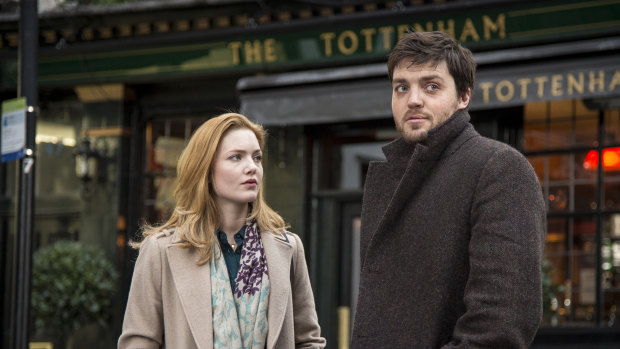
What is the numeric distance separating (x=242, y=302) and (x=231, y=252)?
25 centimetres

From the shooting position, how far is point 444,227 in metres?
2.68

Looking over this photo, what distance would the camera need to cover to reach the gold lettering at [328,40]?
34.2 feet

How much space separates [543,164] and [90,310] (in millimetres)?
5312

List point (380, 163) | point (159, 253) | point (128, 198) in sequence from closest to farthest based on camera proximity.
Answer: point (380, 163) < point (159, 253) < point (128, 198)

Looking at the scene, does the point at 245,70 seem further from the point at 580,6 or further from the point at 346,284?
the point at 580,6

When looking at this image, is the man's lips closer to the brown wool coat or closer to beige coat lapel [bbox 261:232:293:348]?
the brown wool coat

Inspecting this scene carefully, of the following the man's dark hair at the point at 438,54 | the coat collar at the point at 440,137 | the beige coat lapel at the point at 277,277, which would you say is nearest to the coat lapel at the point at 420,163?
the coat collar at the point at 440,137

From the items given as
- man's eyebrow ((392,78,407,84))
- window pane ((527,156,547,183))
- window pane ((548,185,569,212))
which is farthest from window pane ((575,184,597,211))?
man's eyebrow ((392,78,407,84))

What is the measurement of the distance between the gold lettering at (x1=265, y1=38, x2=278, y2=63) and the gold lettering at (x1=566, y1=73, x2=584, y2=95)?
11.2 ft

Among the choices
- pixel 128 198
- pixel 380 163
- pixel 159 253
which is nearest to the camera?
pixel 380 163

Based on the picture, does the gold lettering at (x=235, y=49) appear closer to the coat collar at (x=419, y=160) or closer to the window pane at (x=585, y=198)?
the window pane at (x=585, y=198)

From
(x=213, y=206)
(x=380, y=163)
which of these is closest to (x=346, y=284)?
(x=213, y=206)

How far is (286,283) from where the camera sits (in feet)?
12.7

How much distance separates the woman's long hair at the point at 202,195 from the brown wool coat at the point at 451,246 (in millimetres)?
1067
